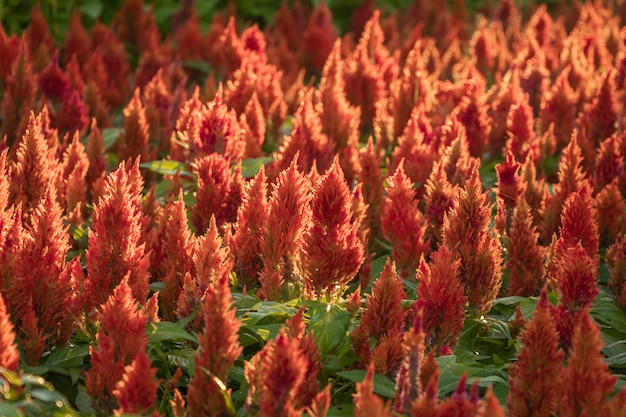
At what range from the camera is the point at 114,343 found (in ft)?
8.44

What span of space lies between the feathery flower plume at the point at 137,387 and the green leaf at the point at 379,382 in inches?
24.4

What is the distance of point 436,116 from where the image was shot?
5.18 metres

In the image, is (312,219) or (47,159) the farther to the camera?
(47,159)

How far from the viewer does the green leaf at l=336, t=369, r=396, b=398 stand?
2.67m

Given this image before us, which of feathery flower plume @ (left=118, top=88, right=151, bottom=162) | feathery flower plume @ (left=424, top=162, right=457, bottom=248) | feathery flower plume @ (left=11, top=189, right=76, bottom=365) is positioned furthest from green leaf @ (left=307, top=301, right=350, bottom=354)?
feathery flower plume @ (left=118, top=88, right=151, bottom=162)

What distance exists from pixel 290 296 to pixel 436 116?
221 centimetres

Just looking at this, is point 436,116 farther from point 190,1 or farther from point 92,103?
point 190,1

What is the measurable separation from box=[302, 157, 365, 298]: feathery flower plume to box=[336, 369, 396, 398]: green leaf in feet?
1.17

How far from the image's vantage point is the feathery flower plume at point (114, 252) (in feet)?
9.62

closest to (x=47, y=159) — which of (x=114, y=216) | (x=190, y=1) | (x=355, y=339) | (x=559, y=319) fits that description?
(x=114, y=216)

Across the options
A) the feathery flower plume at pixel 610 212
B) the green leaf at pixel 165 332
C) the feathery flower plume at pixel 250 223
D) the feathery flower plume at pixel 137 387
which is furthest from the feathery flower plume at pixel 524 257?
the feathery flower plume at pixel 137 387

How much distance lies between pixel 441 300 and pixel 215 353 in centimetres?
75

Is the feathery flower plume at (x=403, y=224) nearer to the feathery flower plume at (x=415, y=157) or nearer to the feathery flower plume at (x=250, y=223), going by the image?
the feathery flower plume at (x=250, y=223)

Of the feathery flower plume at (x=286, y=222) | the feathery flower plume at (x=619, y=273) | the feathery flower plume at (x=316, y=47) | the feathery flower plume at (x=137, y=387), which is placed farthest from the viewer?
the feathery flower plume at (x=316, y=47)
